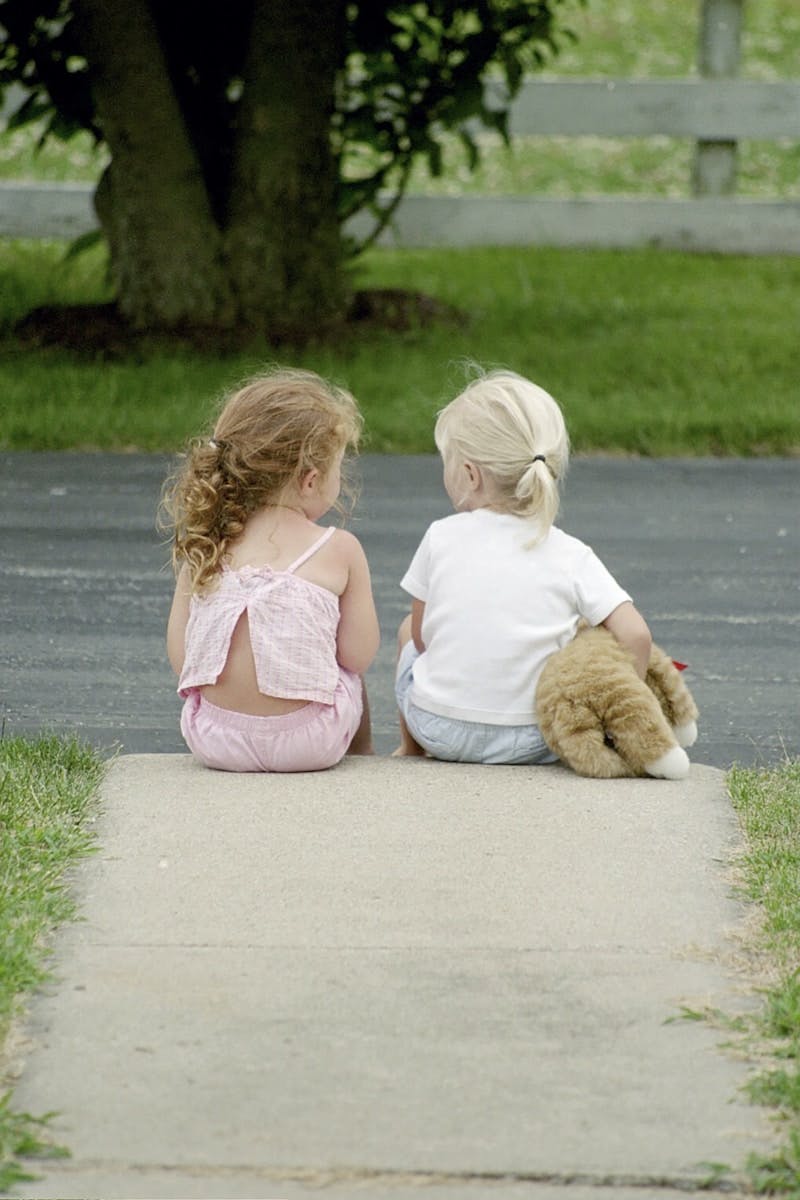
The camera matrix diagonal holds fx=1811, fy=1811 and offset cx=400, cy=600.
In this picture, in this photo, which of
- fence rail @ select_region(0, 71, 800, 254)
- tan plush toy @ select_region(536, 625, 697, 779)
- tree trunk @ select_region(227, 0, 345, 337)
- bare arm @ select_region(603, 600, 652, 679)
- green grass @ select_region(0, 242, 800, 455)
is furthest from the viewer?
fence rail @ select_region(0, 71, 800, 254)

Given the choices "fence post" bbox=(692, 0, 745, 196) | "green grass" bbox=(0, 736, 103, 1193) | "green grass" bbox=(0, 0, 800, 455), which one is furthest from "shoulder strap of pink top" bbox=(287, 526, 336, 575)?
"fence post" bbox=(692, 0, 745, 196)

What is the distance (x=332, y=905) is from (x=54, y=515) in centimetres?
411

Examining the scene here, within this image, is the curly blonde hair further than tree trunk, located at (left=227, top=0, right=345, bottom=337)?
Answer: No

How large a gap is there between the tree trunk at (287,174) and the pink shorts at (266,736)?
6001mm

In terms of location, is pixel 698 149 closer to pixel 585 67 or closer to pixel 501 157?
pixel 501 157

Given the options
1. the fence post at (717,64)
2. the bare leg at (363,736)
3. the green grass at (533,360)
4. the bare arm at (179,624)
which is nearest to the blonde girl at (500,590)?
the bare leg at (363,736)

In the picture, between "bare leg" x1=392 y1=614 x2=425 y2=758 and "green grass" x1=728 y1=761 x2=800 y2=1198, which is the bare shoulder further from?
"green grass" x1=728 y1=761 x2=800 y2=1198

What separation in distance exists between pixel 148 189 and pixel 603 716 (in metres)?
6.27

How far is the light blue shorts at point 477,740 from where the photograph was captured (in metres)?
4.10

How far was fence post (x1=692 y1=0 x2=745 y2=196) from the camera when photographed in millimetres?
12125

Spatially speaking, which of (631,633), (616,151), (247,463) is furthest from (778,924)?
(616,151)

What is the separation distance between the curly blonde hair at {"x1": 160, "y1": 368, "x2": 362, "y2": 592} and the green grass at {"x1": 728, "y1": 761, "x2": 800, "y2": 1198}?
1192mm

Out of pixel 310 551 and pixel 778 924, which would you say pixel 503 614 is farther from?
pixel 778 924

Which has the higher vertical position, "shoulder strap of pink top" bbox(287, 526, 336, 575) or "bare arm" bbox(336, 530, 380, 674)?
"shoulder strap of pink top" bbox(287, 526, 336, 575)
